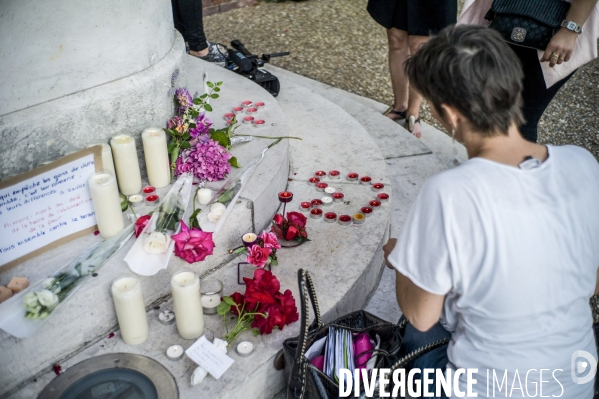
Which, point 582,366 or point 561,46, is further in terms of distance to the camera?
point 561,46

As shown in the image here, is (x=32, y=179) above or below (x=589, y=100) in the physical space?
above

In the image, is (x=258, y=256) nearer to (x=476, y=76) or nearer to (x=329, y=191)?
(x=329, y=191)

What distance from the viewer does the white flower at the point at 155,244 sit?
206 centimetres

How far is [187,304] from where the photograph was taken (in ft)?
6.31

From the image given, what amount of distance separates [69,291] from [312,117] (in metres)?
2.25

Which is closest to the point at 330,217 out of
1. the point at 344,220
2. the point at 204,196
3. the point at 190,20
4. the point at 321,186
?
the point at 344,220

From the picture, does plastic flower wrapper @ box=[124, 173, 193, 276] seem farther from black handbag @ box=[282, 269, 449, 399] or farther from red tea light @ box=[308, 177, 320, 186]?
red tea light @ box=[308, 177, 320, 186]

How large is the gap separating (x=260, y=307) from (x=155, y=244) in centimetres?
45

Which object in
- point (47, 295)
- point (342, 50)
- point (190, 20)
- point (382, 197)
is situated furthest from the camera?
point (342, 50)

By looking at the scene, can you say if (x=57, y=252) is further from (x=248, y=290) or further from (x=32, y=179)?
(x=248, y=290)

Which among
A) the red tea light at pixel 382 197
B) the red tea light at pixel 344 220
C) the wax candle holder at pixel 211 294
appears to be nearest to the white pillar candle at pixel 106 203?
the wax candle holder at pixel 211 294

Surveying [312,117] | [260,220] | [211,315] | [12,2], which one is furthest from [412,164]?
[12,2]

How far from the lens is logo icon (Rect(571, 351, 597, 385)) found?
151 cm

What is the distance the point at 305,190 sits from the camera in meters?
2.99
